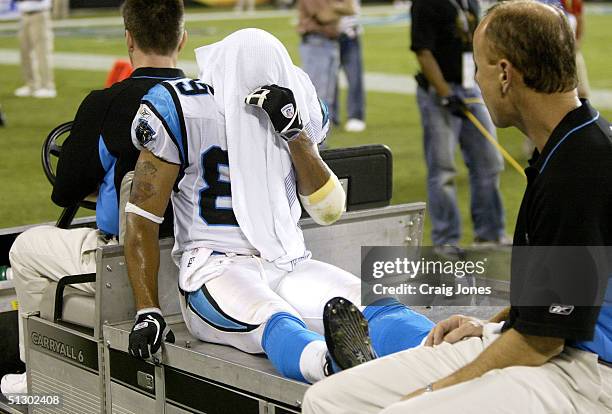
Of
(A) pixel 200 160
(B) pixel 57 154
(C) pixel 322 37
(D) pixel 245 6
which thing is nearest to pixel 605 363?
(A) pixel 200 160

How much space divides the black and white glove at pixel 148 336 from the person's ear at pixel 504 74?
4.82ft

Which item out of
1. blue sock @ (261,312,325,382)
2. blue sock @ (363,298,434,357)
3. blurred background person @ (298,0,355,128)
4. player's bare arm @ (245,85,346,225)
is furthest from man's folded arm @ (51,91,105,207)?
blurred background person @ (298,0,355,128)

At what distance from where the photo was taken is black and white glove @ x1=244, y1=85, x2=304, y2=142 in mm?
3715

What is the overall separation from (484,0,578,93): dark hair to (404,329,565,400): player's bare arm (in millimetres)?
585

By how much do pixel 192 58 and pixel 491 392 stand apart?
50.9 feet

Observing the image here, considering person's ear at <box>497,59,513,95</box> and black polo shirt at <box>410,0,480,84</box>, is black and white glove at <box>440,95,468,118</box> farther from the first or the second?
person's ear at <box>497,59,513,95</box>

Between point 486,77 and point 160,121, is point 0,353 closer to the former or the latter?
point 160,121

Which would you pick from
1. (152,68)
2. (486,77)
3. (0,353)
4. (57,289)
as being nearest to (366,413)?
(486,77)

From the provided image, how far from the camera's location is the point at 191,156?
3855 millimetres

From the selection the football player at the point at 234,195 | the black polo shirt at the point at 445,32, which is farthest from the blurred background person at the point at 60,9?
the football player at the point at 234,195

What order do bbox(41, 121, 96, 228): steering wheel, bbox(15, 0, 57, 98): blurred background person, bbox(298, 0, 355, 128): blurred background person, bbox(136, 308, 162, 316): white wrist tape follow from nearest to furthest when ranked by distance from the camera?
bbox(136, 308, 162, 316): white wrist tape < bbox(41, 121, 96, 228): steering wheel < bbox(298, 0, 355, 128): blurred background person < bbox(15, 0, 57, 98): blurred background person

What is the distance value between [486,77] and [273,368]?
1211 millimetres

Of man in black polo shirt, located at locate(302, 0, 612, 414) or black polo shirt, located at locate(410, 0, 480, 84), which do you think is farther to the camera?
black polo shirt, located at locate(410, 0, 480, 84)

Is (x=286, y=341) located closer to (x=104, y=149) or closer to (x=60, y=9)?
(x=104, y=149)
